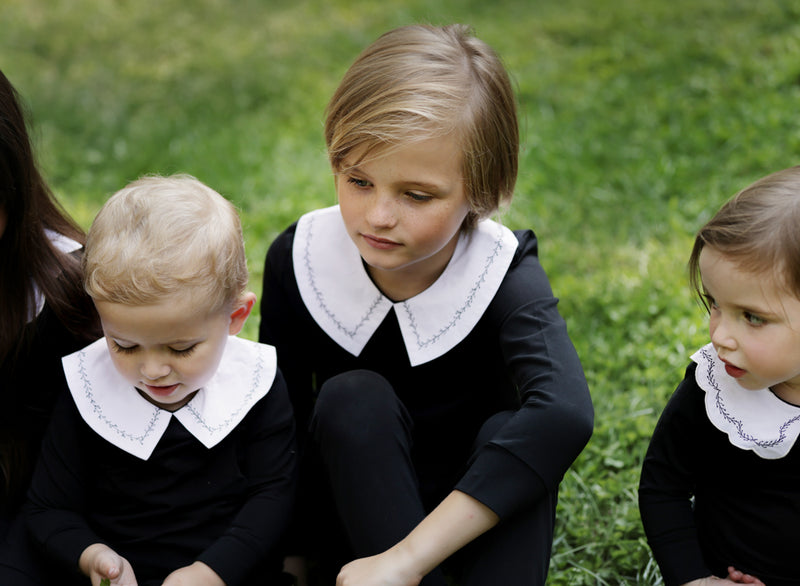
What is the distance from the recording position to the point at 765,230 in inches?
72.6

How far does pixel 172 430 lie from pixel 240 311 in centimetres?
30

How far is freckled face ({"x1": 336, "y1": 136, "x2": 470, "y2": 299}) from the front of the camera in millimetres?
2080

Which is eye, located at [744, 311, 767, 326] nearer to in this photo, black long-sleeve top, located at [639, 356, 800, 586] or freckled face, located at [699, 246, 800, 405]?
freckled face, located at [699, 246, 800, 405]

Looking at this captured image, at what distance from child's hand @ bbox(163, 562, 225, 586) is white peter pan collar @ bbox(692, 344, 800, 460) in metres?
1.10

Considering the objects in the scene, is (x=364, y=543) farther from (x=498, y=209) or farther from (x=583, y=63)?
(x=583, y=63)

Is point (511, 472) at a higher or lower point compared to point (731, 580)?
higher

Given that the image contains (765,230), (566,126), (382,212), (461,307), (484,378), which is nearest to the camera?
(765,230)

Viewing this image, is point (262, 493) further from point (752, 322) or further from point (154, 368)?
point (752, 322)

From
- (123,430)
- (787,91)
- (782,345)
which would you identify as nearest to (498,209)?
(782,345)

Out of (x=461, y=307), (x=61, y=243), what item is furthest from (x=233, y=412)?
(x=61, y=243)

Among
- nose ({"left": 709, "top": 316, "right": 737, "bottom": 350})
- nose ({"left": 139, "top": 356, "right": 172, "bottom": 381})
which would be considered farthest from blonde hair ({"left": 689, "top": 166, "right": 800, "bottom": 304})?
nose ({"left": 139, "top": 356, "right": 172, "bottom": 381})

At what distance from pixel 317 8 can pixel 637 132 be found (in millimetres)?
3088

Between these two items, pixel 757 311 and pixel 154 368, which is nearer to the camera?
pixel 757 311

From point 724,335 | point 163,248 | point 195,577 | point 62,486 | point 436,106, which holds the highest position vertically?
point 436,106
